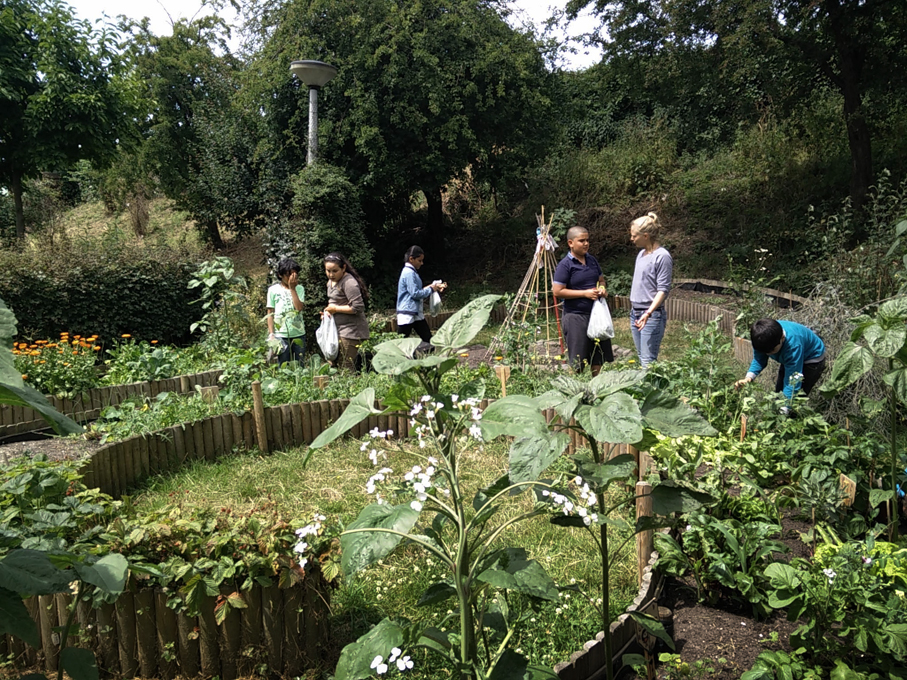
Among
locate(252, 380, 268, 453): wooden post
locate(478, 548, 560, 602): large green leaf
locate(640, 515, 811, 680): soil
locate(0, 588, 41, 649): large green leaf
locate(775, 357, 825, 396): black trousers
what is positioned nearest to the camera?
locate(0, 588, 41, 649): large green leaf

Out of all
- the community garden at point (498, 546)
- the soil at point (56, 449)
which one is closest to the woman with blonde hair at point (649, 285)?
the community garden at point (498, 546)

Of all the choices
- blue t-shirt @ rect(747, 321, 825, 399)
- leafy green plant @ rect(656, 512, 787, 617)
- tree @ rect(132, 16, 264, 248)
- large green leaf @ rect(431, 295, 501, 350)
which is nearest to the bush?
tree @ rect(132, 16, 264, 248)

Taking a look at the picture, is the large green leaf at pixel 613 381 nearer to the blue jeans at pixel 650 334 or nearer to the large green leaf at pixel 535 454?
the large green leaf at pixel 535 454

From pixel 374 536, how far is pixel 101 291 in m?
11.0

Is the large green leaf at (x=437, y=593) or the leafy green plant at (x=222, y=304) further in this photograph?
the leafy green plant at (x=222, y=304)

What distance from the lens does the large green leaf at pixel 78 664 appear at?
151 centimetres

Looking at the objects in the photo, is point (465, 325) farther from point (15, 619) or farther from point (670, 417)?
point (15, 619)

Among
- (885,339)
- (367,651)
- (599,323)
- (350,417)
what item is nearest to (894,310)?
(885,339)

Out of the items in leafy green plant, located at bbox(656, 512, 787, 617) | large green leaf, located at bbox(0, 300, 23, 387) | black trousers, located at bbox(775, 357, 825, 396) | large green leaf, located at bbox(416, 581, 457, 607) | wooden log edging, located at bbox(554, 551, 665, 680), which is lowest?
wooden log edging, located at bbox(554, 551, 665, 680)

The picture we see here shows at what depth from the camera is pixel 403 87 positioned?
13281 millimetres

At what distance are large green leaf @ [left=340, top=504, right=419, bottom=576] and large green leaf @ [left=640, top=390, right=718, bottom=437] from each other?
0.59 m

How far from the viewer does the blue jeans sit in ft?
17.8

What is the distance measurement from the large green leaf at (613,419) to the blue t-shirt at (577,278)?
14.1 feet

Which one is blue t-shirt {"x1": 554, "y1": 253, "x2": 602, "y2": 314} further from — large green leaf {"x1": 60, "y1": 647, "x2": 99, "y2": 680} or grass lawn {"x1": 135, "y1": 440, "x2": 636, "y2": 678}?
large green leaf {"x1": 60, "y1": 647, "x2": 99, "y2": 680}
